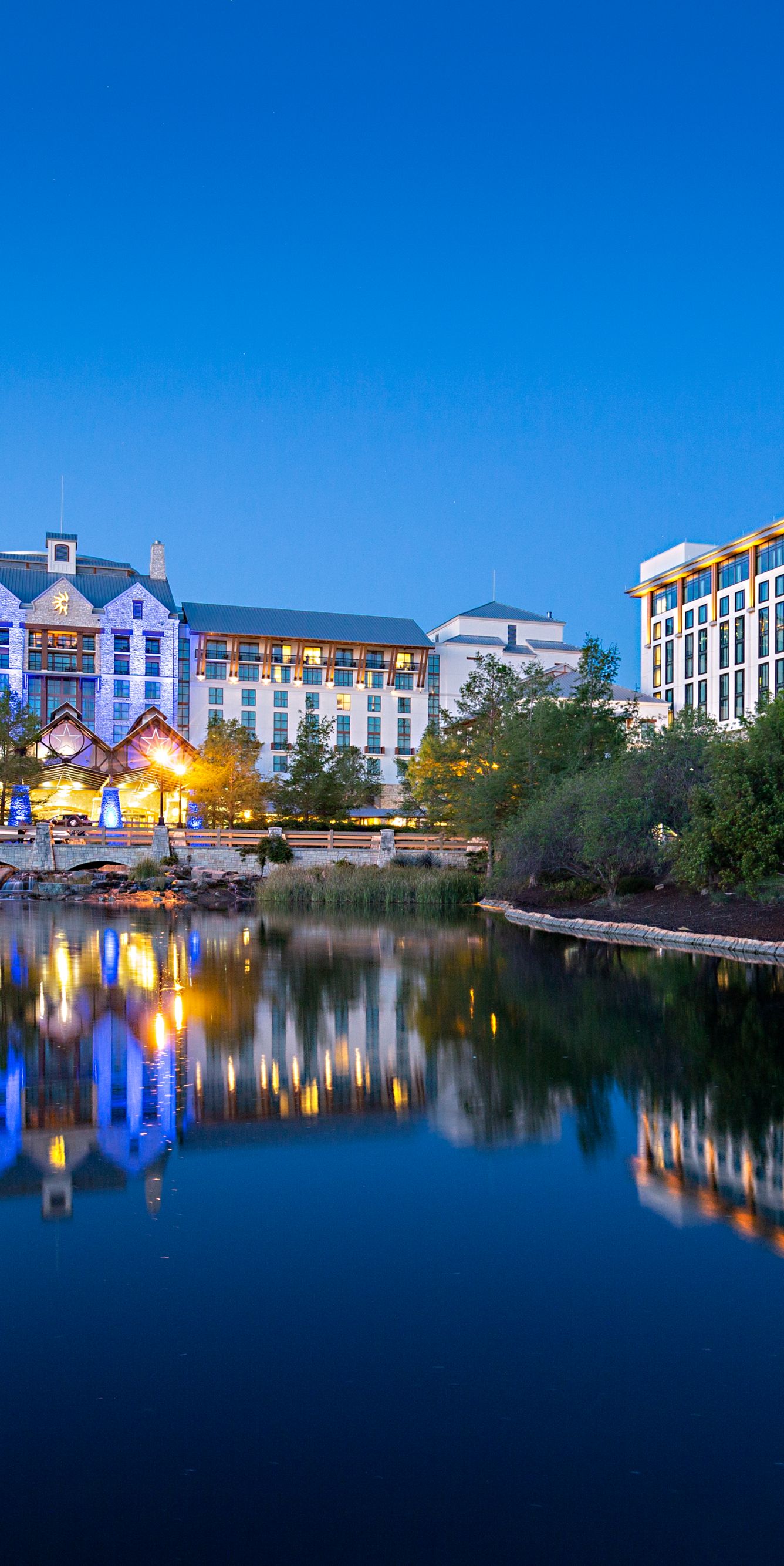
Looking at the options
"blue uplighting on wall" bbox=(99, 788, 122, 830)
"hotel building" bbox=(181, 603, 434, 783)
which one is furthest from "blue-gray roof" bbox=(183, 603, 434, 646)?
"blue uplighting on wall" bbox=(99, 788, 122, 830)

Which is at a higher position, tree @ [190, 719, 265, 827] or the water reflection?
tree @ [190, 719, 265, 827]

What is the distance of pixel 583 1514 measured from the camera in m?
3.10

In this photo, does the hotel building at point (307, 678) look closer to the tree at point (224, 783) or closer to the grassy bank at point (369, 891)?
the tree at point (224, 783)

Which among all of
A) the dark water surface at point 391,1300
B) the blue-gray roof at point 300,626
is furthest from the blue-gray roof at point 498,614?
the dark water surface at point 391,1300

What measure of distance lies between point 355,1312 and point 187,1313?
664 millimetres

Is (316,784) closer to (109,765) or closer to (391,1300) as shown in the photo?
(109,765)

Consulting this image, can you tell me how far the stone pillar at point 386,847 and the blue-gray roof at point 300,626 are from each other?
36.6m

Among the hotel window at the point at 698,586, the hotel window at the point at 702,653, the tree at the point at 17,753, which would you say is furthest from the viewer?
the hotel window at the point at 702,653

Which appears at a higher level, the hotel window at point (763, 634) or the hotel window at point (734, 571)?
the hotel window at point (734, 571)

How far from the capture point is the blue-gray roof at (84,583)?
71.0 meters

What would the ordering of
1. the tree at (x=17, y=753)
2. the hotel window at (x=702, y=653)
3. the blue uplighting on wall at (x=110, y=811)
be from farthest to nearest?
the hotel window at (x=702, y=653) → the tree at (x=17, y=753) → the blue uplighting on wall at (x=110, y=811)

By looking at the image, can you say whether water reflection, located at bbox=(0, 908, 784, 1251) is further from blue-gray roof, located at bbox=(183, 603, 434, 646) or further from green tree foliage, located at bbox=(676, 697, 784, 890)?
blue-gray roof, located at bbox=(183, 603, 434, 646)

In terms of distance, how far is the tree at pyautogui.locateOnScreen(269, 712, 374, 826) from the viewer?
5775 cm

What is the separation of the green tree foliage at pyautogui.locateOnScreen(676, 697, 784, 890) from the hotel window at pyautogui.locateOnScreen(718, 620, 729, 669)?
47.8 m
